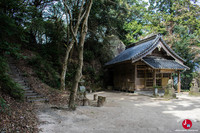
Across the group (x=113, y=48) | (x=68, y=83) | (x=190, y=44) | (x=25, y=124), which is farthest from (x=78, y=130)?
(x=190, y=44)

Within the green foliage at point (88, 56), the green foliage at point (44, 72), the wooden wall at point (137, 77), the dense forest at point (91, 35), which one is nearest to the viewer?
the green foliage at point (44, 72)

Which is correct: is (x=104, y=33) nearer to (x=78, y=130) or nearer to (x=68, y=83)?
(x=68, y=83)

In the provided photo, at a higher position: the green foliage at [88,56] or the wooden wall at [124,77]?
the green foliage at [88,56]

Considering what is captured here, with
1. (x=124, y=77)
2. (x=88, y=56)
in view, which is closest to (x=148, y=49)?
(x=124, y=77)

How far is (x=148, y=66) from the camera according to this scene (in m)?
13.5

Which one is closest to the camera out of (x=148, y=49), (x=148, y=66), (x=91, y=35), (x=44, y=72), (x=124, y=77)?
(x=44, y=72)

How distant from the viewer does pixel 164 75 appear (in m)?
15.4

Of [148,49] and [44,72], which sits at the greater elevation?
[148,49]

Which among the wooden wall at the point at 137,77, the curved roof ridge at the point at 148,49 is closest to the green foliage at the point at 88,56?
the wooden wall at the point at 137,77

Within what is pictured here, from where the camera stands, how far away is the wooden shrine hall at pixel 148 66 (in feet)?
41.8

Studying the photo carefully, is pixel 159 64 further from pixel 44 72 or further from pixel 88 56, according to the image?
pixel 44 72

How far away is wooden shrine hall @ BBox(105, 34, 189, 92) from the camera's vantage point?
12755mm

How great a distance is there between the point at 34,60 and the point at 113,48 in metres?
10.9

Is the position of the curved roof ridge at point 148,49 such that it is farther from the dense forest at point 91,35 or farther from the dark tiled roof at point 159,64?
the dense forest at point 91,35
